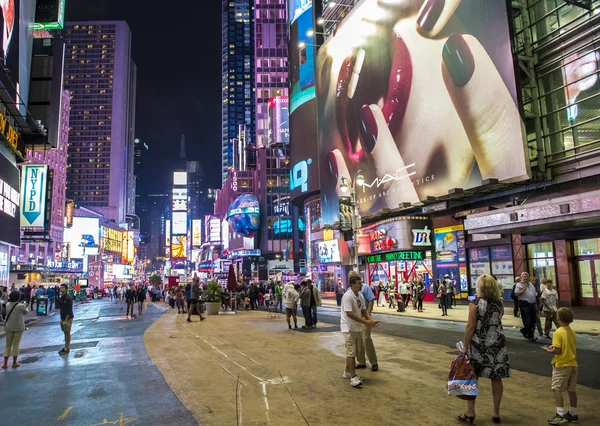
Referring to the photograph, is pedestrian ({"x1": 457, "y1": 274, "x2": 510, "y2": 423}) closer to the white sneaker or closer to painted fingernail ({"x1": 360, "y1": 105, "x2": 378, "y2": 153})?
the white sneaker

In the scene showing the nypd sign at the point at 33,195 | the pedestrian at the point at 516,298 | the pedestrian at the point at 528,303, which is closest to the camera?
the pedestrian at the point at 528,303

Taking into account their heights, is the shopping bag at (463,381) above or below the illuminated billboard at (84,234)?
below

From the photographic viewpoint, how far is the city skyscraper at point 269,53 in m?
108

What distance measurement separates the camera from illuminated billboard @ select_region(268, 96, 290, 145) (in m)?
86.3

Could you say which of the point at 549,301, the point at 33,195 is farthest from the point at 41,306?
the point at 549,301

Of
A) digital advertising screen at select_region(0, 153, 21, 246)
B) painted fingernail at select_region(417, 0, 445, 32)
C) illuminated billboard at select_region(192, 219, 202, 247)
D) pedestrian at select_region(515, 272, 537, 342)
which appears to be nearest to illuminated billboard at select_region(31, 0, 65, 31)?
digital advertising screen at select_region(0, 153, 21, 246)

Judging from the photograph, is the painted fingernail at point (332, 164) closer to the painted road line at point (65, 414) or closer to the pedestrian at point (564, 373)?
the painted road line at point (65, 414)

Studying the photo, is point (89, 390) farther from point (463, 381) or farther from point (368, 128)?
point (368, 128)

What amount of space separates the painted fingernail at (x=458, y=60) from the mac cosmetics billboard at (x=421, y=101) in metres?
0.06

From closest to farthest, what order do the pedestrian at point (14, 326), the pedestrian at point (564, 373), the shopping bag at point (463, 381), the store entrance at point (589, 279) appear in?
the shopping bag at point (463, 381)
the pedestrian at point (564, 373)
the pedestrian at point (14, 326)
the store entrance at point (589, 279)

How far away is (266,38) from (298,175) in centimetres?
6497

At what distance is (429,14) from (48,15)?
95.0ft

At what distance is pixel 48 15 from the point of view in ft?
115

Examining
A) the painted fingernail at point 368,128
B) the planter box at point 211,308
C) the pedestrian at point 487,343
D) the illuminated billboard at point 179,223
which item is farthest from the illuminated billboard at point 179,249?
the pedestrian at point 487,343
